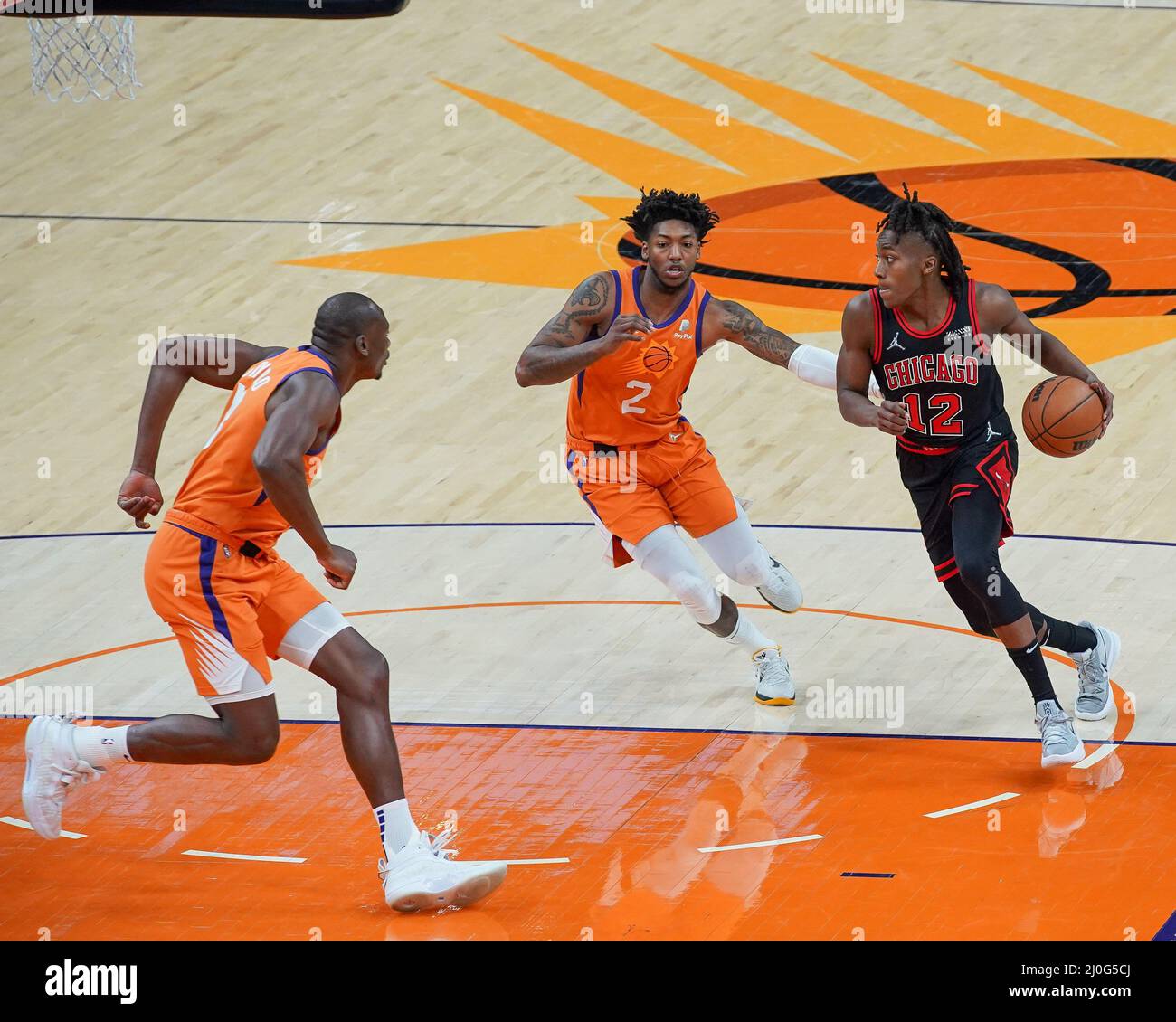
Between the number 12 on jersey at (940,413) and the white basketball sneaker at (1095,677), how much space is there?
3.38 ft

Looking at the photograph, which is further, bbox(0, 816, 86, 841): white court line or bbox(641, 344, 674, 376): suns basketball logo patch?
bbox(641, 344, 674, 376): suns basketball logo patch

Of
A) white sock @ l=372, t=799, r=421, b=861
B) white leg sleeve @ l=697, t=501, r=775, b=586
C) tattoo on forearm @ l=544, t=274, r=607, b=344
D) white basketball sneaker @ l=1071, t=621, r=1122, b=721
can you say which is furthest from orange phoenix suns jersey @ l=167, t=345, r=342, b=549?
white basketball sneaker @ l=1071, t=621, r=1122, b=721

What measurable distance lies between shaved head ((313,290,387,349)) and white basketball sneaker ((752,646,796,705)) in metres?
2.49

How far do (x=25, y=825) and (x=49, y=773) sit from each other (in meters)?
0.59

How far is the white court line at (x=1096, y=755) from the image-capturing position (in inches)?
275

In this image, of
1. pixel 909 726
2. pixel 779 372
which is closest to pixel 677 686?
pixel 909 726

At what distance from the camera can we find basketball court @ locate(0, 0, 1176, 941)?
6.30 metres

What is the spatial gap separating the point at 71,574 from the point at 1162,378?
6341mm

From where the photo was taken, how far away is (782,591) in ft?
26.1

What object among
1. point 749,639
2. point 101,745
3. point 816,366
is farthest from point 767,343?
point 101,745

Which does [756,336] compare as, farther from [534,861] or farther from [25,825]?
[25,825]

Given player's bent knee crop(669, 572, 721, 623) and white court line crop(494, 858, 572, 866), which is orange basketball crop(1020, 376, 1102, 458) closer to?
player's bent knee crop(669, 572, 721, 623)

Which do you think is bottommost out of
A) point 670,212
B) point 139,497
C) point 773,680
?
point 773,680
